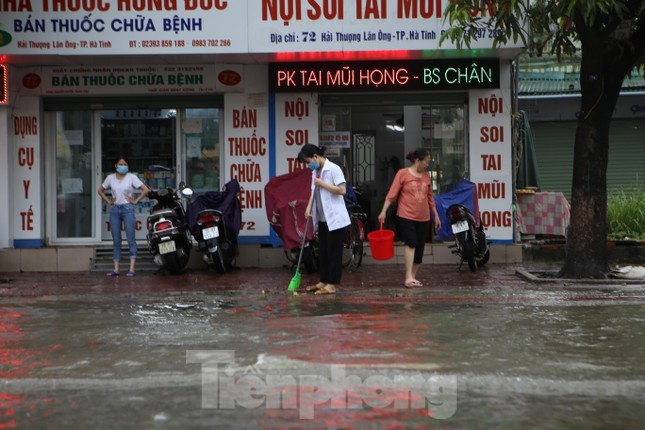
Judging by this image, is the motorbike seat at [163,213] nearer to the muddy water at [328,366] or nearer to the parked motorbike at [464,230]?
the muddy water at [328,366]

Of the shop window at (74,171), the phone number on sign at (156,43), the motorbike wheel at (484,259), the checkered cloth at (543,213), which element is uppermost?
the phone number on sign at (156,43)

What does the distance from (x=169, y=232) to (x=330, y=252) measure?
11.6ft

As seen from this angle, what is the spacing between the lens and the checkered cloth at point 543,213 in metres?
15.1

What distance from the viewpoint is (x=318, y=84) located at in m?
14.1

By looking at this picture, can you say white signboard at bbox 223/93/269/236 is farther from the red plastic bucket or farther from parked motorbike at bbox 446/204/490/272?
the red plastic bucket

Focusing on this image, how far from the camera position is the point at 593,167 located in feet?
37.4

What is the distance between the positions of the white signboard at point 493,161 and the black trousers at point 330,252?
184 inches

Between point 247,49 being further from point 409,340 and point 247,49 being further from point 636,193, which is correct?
point 636,193

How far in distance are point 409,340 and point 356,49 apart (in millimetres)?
7215

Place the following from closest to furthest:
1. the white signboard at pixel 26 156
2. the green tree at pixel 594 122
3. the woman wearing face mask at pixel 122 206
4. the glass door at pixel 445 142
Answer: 1. the green tree at pixel 594 122
2. the woman wearing face mask at pixel 122 206
3. the white signboard at pixel 26 156
4. the glass door at pixel 445 142

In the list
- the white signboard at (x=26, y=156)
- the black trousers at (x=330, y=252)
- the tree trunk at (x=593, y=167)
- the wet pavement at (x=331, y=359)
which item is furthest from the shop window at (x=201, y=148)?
the tree trunk at (x=593, y=167)
